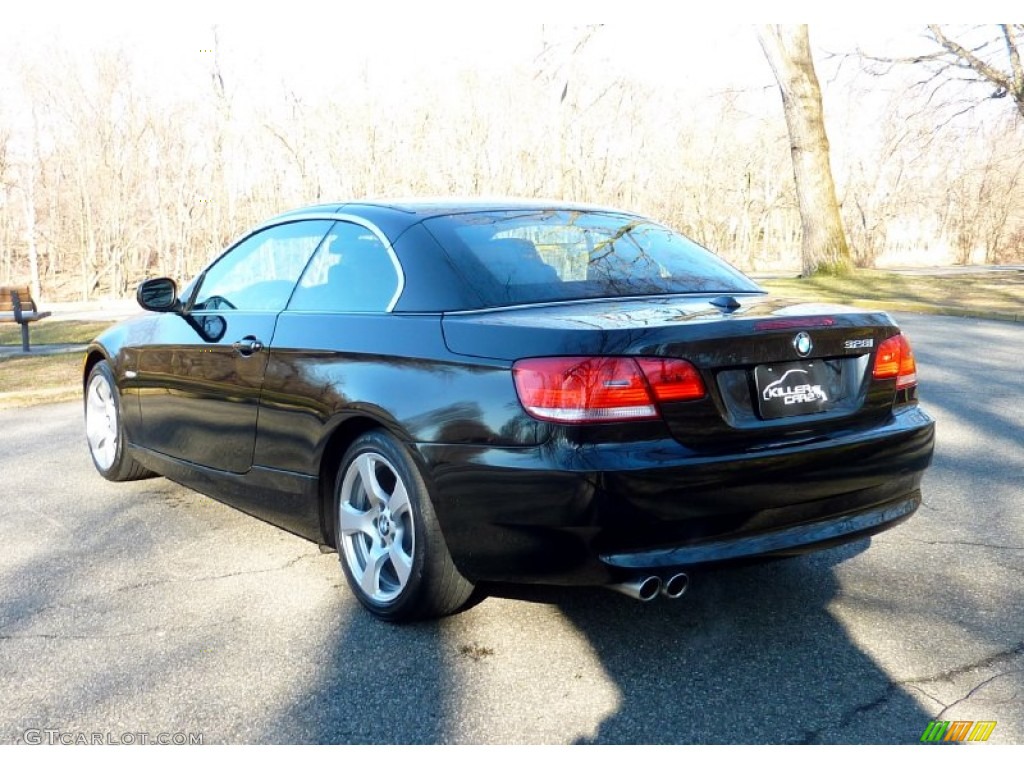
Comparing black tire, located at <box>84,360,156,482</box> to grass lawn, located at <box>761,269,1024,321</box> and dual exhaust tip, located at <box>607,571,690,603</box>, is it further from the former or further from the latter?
grass lawn, located at <box>761,269,1024,321</box>

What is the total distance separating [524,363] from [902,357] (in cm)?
151

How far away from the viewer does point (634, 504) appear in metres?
2.97

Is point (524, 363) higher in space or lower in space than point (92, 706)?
higher

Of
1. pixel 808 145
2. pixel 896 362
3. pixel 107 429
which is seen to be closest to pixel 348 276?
pixel 896 362

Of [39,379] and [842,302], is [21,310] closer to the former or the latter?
[39,379]

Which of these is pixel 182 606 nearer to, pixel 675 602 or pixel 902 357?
pixel 675 602

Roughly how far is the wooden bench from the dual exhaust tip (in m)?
12.8

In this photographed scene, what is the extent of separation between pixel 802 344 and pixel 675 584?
0.88 metres

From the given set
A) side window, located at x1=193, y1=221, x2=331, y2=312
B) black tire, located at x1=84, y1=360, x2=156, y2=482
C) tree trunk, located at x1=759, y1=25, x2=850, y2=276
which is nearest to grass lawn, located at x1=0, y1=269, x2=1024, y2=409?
tree trunk, located at x1=759, y1=25, x2=850, y2=276

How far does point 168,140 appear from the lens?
1414 inches

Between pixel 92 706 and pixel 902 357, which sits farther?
pixel 902 357

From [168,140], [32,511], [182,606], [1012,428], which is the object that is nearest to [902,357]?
[182,606]

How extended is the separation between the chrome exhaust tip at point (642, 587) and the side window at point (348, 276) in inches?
54.7

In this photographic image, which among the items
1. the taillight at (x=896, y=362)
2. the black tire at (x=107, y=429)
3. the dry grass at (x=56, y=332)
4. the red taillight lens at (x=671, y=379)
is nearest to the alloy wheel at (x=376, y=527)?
the red taillight lens at (x=671, y=379)
